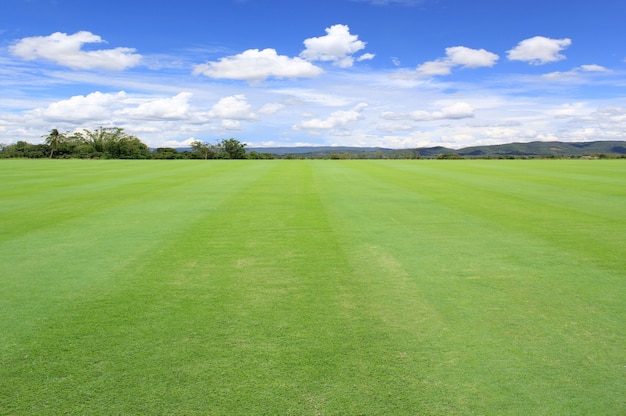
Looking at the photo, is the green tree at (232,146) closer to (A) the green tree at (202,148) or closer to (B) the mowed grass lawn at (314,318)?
(A) the green tree at (202,148)

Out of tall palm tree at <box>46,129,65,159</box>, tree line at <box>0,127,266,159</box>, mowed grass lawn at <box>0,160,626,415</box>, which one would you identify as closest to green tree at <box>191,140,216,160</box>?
tree line at <box>0,127,266,159</box>

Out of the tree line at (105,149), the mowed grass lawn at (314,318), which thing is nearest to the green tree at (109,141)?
the tree line at (105,149)

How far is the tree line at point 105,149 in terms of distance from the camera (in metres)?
86.8

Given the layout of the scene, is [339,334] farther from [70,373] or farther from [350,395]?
[70,373]

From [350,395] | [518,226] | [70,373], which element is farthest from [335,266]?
[518,226]

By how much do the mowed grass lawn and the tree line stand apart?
7748cm

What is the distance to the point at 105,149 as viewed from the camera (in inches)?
3733

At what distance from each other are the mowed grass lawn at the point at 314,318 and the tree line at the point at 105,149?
77482mm

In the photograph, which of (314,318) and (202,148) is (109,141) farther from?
(314,318)

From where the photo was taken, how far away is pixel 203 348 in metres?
4.18

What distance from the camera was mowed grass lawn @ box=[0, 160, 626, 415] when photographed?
11.3ft

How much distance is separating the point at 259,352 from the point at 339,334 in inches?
33.8

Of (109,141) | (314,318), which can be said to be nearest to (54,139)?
(109,141)

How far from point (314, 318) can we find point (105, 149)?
102 m
